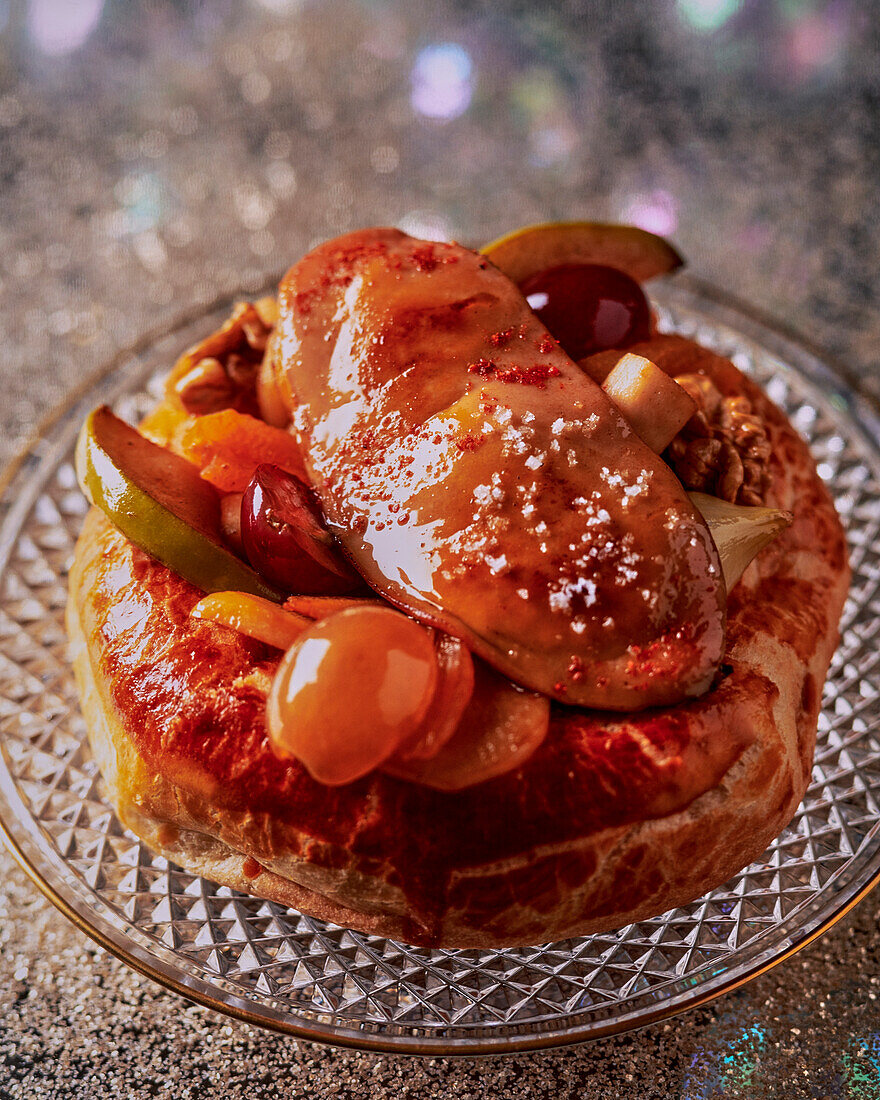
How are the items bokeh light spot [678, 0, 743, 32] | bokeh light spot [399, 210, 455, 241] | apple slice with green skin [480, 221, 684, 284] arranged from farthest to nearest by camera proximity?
bokeh light spot [678, 0, 743, 32], bokeh light spot [399, 210, 455, 241], apple slice with green skin [480, 221, 684, 284]

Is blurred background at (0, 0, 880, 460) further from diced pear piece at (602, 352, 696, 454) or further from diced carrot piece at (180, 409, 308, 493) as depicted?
diced pear piece at (602, 352, 696, 454)

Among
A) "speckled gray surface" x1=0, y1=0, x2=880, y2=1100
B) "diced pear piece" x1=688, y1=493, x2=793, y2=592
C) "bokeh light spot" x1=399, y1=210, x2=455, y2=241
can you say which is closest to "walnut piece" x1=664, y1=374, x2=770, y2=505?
"diced pear piece" x1=688, y1=493, x2=793, y2=592

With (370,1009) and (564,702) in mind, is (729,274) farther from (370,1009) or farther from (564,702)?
(370,1009)

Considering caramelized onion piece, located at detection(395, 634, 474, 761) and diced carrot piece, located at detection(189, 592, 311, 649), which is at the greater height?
diced carrot piece, located at detection(189, 592, 311, 649)

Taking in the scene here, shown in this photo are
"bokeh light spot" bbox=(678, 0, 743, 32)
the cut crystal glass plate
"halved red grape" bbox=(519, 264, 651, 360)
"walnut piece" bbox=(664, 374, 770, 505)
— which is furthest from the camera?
"bokeh light spot" bbox=(678, 0, 743, 32)

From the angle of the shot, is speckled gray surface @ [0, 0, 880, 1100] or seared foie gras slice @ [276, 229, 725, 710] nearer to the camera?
seared foie gras slice @ [276, 229, 725, 710]

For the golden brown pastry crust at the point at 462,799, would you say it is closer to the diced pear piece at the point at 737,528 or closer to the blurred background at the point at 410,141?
the diced pear piece at the point at 737,528

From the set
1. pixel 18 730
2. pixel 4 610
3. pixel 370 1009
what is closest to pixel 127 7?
pixel 4 610

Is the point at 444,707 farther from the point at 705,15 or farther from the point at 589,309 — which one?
the point at 705,15

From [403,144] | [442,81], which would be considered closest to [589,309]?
[403,144]
